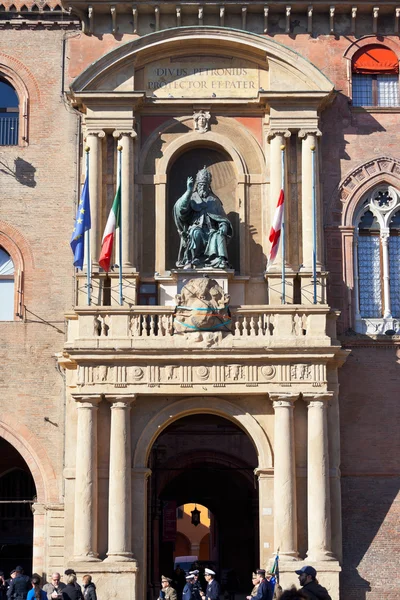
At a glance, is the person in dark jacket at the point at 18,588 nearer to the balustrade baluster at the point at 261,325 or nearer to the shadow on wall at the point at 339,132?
the balustrade baluster at the point at 261,325

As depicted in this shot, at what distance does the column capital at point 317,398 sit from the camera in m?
28.5

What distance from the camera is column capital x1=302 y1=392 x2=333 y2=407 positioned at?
2850 centimetres

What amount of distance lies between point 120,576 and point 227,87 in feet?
40.8

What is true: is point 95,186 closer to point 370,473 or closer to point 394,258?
point 394,258

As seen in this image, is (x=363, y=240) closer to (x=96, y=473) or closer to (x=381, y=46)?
(x=381, y=46)

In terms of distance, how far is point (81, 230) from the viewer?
29.0 metres

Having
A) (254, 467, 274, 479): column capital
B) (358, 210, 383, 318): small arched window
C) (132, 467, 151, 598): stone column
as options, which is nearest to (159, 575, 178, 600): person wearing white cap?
(132, 467, 151, 598): stone column

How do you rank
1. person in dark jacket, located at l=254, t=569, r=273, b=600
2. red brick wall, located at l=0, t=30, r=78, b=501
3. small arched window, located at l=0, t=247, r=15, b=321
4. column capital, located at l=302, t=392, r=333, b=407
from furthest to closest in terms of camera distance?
1. small arched window, located at l=0, t=247, r=15, b=321
2. red brick wall, located at l=0, t=30, r=78, b=501
3. column capital, located at l=302, t=392, r=333, b=407
4. person in dark jacket, located at l=254, t=569, r=273, b=600

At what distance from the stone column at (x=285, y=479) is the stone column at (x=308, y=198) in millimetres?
3621

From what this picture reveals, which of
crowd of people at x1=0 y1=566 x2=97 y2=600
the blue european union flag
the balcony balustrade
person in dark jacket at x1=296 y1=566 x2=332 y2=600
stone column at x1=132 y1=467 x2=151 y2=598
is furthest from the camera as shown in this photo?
the blue european union flag

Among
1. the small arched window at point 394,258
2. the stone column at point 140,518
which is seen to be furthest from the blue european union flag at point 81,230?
the small arched window at point 394,258

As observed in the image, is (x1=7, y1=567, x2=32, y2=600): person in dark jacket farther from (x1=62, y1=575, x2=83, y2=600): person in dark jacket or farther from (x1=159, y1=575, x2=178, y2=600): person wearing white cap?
(x1=159, y1=575, x2=178, y2=600): person wearing white cap

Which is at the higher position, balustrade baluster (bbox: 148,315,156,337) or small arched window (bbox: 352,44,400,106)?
small arched window (bbox: 352,44,400,106)

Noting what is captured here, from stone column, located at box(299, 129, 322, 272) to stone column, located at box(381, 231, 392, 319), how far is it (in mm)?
1902
